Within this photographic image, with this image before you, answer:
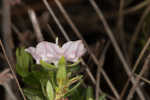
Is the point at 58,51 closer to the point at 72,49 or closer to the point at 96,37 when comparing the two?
the point at 72,49

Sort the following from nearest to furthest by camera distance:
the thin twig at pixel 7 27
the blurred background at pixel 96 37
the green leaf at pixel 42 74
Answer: the green leaf at pixel 42 74
the blurred background at pixel 96 37
the thin twig at pixel 7 27

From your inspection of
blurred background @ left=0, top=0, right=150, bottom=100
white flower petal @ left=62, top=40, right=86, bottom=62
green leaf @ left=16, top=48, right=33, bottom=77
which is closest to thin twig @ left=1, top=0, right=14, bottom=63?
blurred background @ left=0, top=0, right=150, bottom=100

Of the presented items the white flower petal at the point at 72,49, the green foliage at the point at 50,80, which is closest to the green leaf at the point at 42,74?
the green foliage at the point at 50,80

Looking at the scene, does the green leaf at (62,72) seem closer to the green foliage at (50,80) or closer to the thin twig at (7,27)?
the green foliage at (50,80)

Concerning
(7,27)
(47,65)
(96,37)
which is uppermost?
(7,27)

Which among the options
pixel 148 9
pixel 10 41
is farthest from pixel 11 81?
pixel 148 9

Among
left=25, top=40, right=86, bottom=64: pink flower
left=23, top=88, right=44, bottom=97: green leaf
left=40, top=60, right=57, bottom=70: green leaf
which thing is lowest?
left=23, top=88, right=44, bottom=97: green leaf

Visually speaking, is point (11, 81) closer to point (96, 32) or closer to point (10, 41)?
point (10, 41)

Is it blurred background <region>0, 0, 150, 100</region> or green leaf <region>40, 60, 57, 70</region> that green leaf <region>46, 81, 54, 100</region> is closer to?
green leaf <region>40, 60, 57, 70</region>

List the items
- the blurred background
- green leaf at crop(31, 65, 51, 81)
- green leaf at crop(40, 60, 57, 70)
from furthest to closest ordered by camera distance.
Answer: the blurred background → green leaf at crop(31, 65, 51, 81) → green leaf at crop(40, 60, 57, 70)

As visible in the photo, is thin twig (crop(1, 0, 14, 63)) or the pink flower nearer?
the pink flower

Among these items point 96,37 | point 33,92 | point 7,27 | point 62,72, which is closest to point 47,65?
point 62,72
